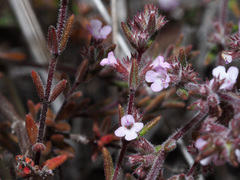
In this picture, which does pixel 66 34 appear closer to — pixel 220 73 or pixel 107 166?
pixel 107 166

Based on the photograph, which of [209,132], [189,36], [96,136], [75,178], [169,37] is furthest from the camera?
[169,37]

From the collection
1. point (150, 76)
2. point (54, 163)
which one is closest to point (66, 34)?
point (150, 76)

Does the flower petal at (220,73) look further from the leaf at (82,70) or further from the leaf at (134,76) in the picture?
the leaf at (82,70)

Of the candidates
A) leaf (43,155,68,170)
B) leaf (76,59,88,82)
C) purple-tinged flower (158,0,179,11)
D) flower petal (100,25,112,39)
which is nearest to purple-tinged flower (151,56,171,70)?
flower petal (100,25,112,39)

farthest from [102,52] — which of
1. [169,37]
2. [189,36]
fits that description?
[169,37]

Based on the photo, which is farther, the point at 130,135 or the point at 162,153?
the point at 162,153

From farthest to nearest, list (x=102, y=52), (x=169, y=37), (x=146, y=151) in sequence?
(x=169, y=37) < (x=102, y=52) < (x=146, y=151)

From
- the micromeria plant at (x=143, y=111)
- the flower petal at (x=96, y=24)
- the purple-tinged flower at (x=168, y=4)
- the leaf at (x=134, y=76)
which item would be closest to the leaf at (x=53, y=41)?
the micromeria plant at (x=143, y=111)

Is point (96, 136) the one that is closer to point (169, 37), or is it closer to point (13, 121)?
point (13, 121)
